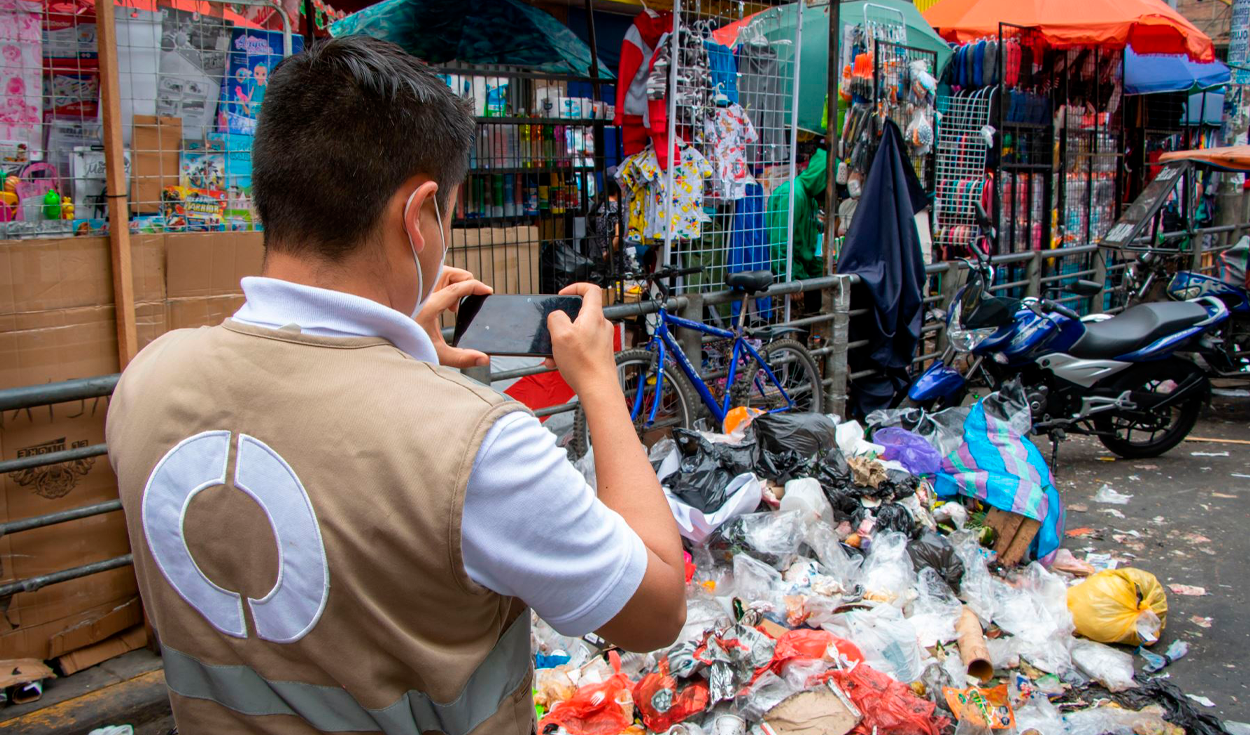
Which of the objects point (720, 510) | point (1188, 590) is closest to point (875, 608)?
point (720, 510)

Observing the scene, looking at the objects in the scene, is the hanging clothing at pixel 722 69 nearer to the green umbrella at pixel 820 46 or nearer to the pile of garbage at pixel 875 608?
the green umbrella at pixel 820 46

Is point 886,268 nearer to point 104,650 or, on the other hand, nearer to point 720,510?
point 720,510

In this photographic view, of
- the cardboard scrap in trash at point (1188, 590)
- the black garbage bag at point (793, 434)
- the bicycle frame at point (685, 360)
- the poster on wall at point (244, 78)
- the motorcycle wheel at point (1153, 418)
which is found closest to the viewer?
the poster on wall at point (244, 78)

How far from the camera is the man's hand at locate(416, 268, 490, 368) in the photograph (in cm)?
142

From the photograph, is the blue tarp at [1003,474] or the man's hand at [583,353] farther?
the blue tarp at [1003,474]

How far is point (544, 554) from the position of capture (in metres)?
0.96

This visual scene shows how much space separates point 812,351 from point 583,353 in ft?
16.4

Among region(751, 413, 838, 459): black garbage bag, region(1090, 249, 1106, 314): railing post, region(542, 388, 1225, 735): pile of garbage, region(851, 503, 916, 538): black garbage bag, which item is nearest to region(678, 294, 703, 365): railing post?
region(542, 388, 1225, 735): pile of garbage

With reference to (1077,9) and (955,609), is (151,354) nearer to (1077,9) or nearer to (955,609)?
(955,609)

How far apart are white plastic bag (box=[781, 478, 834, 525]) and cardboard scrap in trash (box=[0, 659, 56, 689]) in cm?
305

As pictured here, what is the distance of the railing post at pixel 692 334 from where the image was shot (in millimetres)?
5234

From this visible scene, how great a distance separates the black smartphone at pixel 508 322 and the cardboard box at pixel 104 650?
110 inches

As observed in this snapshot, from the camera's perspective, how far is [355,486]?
929 millimetres

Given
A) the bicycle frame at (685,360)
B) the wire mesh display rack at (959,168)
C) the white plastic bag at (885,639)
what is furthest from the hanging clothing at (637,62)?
the wire mesh display rack at (959,168)
